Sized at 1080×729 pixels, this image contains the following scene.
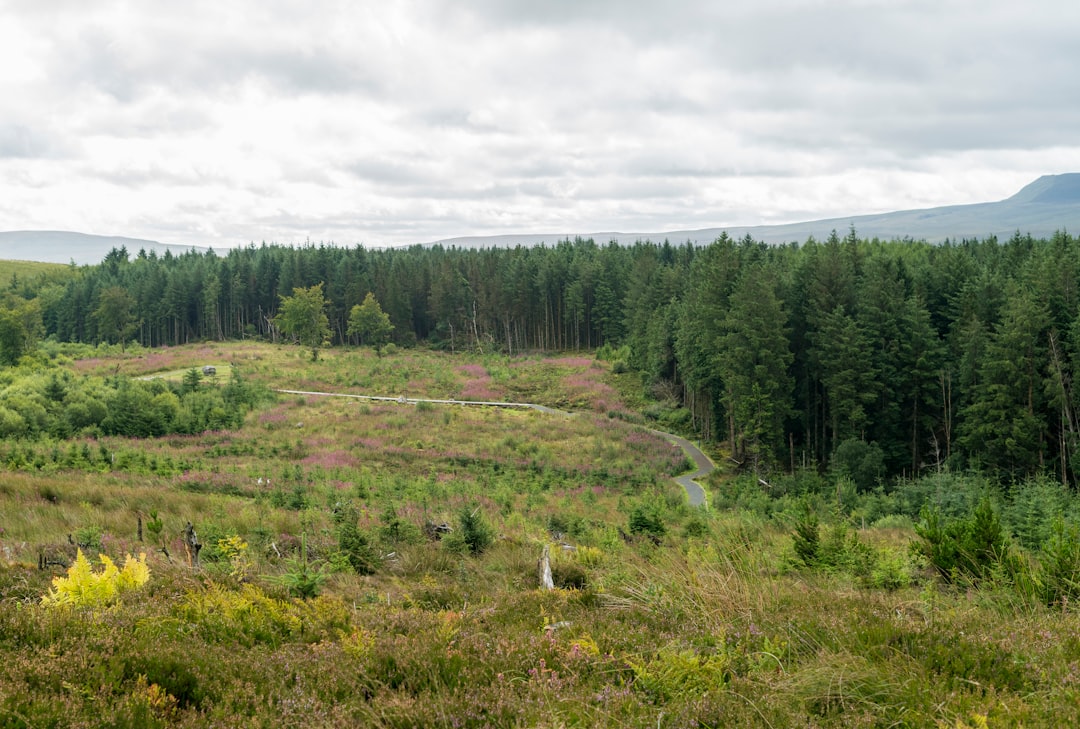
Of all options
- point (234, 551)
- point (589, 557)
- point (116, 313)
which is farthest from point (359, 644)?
point (116, 313)

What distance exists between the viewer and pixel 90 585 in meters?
6.00

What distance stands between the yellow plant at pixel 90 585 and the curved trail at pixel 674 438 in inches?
1079

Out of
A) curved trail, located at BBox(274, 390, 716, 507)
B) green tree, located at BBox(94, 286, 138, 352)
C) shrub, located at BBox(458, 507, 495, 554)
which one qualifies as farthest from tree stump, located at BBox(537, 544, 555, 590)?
green tree, located at BBox(94, 286, 138, 352)

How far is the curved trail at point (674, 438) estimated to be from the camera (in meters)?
35.2

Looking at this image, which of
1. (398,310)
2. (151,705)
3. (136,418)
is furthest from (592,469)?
(398,310)

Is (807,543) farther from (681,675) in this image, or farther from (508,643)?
(508,643)

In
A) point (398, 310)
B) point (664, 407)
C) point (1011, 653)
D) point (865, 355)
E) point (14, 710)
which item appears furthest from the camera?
point (398, 310)

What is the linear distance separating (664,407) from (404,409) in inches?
879

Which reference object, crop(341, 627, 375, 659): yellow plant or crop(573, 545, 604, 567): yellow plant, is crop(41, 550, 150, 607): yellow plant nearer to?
crop(341, 627, 375, 659): yellow plant

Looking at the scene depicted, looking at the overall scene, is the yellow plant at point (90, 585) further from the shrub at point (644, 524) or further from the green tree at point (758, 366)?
the green tree at point (758, 366)

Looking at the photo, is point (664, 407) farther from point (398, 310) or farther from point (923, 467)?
point (398, 310)

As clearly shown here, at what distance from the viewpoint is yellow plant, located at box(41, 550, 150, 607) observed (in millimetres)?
5789

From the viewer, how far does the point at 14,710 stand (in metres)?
3.69

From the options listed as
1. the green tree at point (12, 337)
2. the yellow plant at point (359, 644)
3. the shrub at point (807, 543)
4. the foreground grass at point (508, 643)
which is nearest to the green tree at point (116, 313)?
the green tree at point (12, 337)
